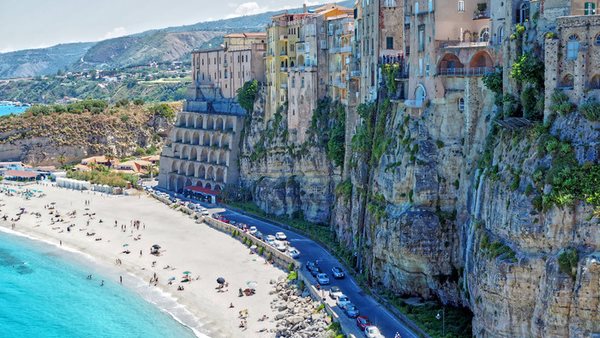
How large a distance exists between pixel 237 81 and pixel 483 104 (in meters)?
60.0

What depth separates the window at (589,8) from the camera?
4481cm

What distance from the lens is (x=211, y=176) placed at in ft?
364

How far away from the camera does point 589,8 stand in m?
44.9

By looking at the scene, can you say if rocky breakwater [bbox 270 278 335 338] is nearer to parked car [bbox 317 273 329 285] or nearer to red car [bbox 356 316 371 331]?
parked car [bbox 317 273 329 285]

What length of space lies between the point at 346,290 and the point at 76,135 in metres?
94.0

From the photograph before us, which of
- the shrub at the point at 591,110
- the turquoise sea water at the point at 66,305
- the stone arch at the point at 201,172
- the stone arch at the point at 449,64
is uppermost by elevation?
the stone arch at the point at 449,64

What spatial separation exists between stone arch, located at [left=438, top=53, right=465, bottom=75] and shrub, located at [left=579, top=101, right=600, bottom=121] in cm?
1583

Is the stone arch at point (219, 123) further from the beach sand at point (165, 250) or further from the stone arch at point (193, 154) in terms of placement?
the beach sand at point (165, 250)

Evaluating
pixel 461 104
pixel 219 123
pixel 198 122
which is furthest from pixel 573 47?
pixel 198 122

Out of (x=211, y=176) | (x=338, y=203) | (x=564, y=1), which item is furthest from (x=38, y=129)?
(x=564, y=1)

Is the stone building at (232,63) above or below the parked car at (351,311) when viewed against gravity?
above

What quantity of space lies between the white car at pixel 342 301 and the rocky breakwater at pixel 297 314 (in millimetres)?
1257

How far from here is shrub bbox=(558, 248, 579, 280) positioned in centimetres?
3975

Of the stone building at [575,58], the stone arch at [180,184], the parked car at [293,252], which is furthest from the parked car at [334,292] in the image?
the stone arch at [180,184]
